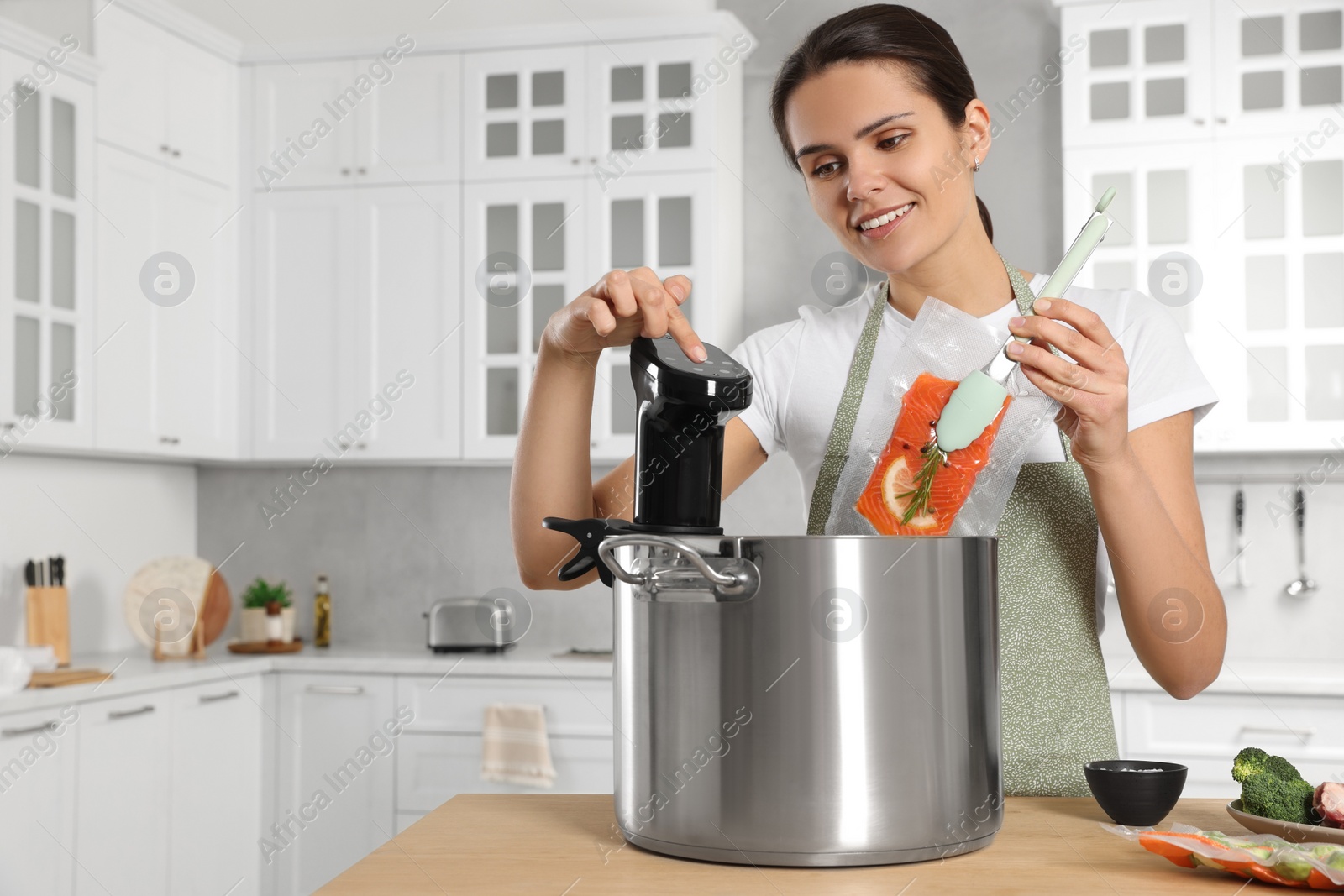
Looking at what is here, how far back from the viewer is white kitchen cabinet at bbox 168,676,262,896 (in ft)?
8.87

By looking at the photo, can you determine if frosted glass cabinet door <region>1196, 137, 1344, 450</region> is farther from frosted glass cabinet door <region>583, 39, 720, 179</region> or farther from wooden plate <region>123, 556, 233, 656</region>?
wooden plate <region>123, 556, 233, 656</region>

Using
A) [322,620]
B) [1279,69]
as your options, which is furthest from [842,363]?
[322,620]

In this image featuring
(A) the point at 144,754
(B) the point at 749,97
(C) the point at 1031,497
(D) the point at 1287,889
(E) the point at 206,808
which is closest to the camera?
(D) the point at 1287,889

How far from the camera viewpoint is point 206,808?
2.79 metres

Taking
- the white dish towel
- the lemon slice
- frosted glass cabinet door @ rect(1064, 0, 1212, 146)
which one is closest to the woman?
the lemon slice

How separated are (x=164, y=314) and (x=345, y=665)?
3.20 ft

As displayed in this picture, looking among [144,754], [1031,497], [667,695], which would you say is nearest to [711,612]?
[667,695]

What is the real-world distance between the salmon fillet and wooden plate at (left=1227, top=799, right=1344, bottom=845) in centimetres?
27

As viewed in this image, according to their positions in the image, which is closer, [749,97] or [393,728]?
[393,728]

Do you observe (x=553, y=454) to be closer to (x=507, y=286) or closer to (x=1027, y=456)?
(x=1027, y=456)

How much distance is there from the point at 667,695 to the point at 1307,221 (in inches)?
101

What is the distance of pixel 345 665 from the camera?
2908mm

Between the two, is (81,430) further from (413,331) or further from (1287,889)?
(1287,889)

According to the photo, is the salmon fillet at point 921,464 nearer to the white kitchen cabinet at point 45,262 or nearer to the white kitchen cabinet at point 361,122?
the white kitchen cabinet at point 45,262
